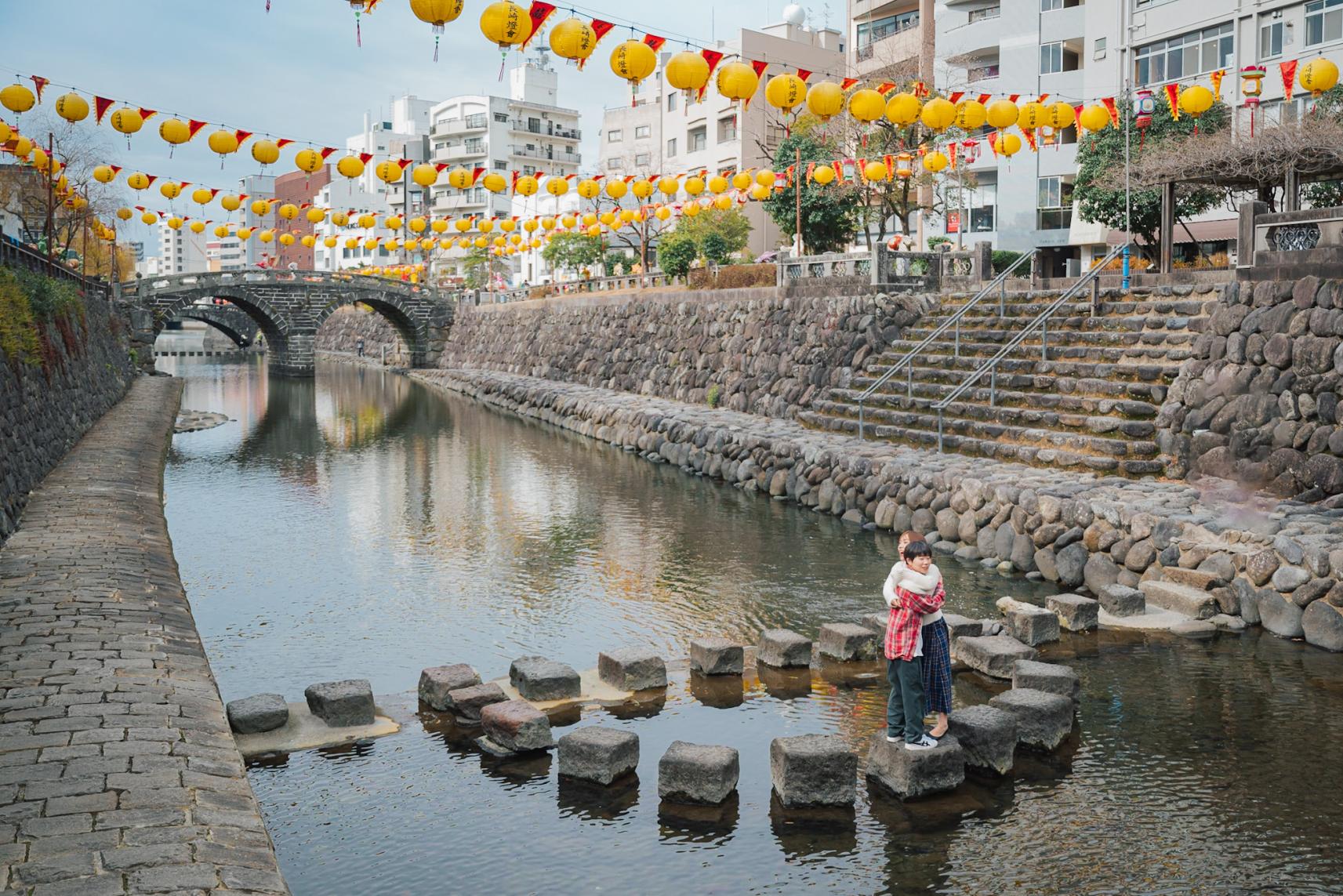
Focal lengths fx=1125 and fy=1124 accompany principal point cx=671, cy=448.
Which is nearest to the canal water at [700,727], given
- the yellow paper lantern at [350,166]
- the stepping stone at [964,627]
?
the stepping stone at [964,627]

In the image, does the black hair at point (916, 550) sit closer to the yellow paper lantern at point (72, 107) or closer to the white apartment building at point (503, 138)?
the yellow paper lantern at point (72, 107)

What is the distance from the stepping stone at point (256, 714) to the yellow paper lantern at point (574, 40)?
9103 millimetres

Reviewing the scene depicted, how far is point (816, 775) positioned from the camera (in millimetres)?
7117

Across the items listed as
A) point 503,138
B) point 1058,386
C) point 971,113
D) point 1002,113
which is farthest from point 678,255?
point 503,138

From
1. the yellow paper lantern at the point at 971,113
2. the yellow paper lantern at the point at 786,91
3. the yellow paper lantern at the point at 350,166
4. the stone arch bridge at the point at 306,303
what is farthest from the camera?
the stone arch bridge at the point at 306,303

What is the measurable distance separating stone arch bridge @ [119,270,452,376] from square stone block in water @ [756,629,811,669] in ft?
164

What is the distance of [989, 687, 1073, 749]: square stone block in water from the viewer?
8.00 m

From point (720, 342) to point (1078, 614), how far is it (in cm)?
1936

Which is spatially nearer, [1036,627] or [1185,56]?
[1036,627]

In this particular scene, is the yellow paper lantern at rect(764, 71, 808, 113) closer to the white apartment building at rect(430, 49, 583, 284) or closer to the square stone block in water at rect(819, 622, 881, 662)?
the square stone block in water at rect(819, 622, 881, 662)

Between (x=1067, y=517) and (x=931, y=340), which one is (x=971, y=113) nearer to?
(x=931, y=340)

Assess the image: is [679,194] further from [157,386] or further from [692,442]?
[692,442]

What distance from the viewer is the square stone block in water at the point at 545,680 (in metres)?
9.08

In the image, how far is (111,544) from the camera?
11969 millimetres
